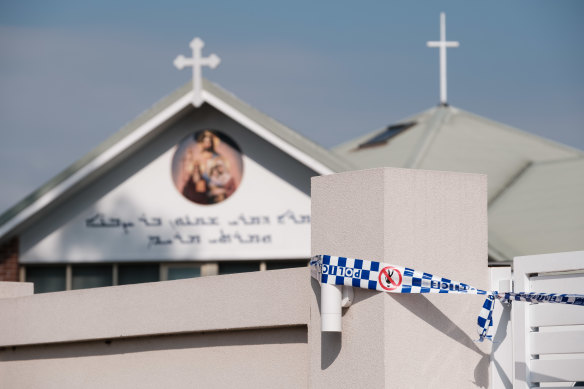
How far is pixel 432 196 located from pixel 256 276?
159 cm

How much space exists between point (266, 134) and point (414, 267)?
40.2 feet

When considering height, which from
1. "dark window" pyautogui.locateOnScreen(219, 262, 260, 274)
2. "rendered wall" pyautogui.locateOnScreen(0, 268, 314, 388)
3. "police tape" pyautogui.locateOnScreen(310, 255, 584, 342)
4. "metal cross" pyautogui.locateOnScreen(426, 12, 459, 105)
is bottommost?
"rendered wall" pyautogui.locateOnScreen(0, 268, 314, 388)

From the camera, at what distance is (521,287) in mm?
6527

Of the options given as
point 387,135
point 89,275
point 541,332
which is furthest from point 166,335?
point 387,135

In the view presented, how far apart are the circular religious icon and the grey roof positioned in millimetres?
3427

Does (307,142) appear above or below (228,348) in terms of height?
above

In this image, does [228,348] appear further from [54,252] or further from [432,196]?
[54,252]

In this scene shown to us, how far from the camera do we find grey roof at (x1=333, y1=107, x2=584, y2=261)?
1872 cm

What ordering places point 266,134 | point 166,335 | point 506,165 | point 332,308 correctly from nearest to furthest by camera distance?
point 332,308 < point 166,335 < point 266,134 < point 506,165

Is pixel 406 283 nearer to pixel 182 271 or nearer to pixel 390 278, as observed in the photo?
pixel 390 278

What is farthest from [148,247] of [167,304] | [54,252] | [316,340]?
[316,340]

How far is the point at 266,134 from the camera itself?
18719mm

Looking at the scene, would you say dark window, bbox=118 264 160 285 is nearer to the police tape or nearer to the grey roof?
the grey roof

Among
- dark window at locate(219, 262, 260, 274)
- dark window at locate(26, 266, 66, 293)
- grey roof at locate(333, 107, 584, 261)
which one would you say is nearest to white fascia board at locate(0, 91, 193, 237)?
dark window at locate(26, 266, 66, 293)
